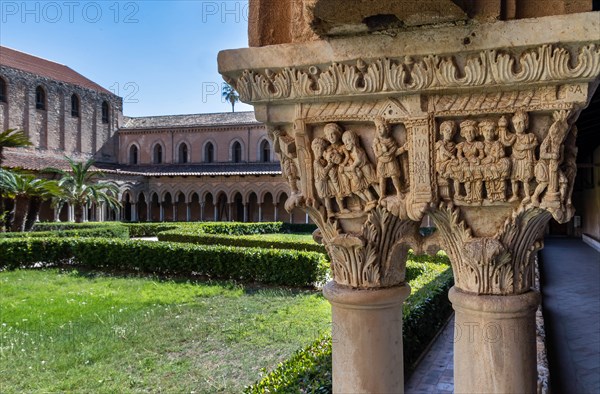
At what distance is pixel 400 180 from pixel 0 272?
547 inches

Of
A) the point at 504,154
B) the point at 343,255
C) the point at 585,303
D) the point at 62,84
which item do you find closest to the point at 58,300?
the point at 343,255

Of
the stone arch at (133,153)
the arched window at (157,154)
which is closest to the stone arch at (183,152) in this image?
the arched window at (157,154)

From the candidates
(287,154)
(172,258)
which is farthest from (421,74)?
(172,258)

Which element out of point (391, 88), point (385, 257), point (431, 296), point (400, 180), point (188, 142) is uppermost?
point (188, 142)

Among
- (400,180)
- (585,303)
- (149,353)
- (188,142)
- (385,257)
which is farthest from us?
(188,142)

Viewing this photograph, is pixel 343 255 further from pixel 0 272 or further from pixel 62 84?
pixel 62 84

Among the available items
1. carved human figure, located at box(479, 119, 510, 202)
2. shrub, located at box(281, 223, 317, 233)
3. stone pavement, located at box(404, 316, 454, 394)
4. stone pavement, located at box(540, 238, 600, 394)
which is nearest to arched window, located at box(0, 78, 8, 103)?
shrub, located at box(281, 223, 317, 233)

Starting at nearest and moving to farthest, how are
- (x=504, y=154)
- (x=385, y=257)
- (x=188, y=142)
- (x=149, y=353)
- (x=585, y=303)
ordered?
(x=504, y=154), (x=385, y=257), (x=149, y=353), (x=585, y=303), (x=188, y=142)

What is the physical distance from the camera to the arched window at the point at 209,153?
35.7 metres

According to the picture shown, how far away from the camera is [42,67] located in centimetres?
3278

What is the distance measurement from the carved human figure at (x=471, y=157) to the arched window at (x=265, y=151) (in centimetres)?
3272

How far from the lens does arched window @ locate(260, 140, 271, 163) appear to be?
34.2 metres

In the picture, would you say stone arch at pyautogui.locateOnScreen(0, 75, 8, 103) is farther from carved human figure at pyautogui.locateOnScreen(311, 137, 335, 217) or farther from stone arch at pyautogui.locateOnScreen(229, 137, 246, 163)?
carved human figure at pyautogui.locateOnScreen(311, 137, 335, 217)

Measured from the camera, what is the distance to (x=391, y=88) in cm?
181
